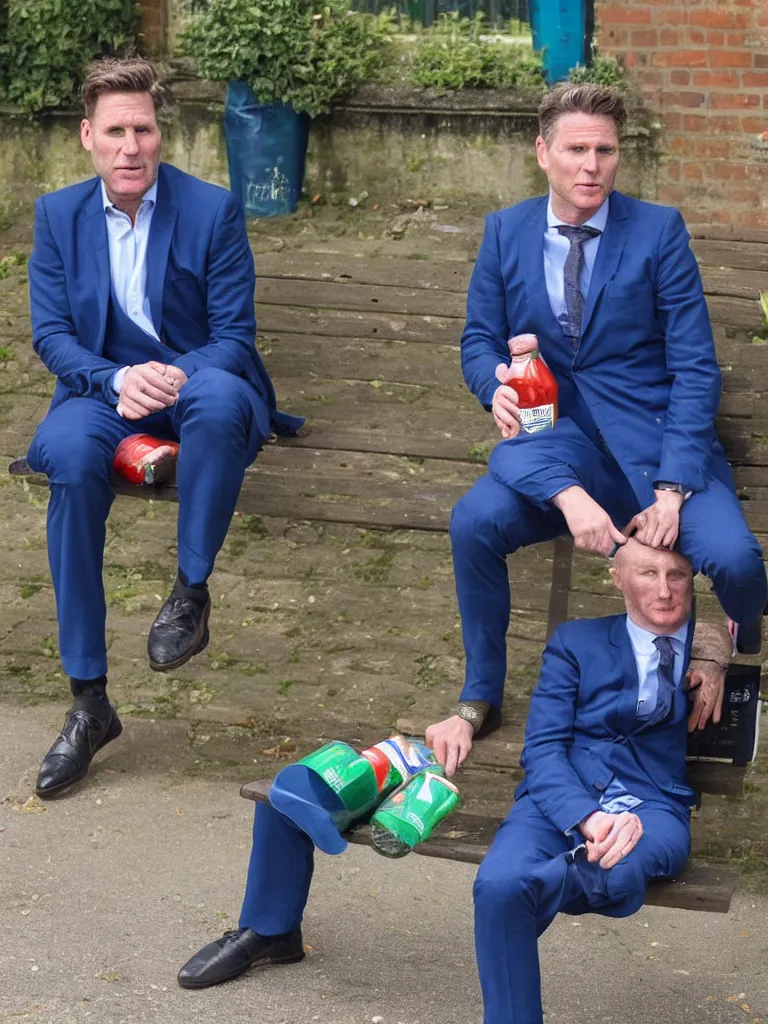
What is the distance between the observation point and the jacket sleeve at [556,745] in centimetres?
383

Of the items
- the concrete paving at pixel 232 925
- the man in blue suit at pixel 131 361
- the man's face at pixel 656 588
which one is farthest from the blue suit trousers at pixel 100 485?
the man's face at pixel 656 588

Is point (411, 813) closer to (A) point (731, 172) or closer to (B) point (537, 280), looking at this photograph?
(B) point (537, 280)

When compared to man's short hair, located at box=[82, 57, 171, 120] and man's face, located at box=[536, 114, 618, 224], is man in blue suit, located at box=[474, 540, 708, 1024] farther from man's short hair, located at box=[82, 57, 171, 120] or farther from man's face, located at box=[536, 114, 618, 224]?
man's short hair, located at box=[82, 57, 171, 120]

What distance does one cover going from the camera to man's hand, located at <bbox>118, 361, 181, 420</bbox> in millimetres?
4938

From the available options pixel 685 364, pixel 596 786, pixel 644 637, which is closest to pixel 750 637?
pixel 644 637

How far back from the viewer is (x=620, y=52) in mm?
8516

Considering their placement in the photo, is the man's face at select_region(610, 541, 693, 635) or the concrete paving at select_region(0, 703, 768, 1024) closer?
the man's face at select_region(610, 541, 693, 635)

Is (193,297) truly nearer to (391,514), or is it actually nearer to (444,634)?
(391,514)

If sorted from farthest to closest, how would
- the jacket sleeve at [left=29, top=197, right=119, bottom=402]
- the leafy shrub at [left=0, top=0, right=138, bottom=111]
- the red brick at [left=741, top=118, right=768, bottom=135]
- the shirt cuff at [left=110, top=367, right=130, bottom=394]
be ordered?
1. the leafy shrub at [left=0, top=0, right=138, bottom=111]
2. the red brick at [left=741, top=118, right=768, bottom=135]
3. the jacket sleeve at [left=29, top=197, right=119, bottom=402]
4. the shirt cuff at [left=110, top=367, right=130, bottom=394]

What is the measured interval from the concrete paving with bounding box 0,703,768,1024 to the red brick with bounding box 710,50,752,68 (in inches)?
194

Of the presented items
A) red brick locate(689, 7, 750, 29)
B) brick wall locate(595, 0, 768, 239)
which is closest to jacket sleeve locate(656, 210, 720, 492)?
brick wall locate(595, 0, 768, 239)

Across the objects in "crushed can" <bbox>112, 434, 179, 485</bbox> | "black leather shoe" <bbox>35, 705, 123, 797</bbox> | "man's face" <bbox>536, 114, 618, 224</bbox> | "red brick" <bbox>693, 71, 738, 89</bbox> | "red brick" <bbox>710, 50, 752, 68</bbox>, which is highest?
"red brick" <bbox>710, 50, 752, 68</bbox>

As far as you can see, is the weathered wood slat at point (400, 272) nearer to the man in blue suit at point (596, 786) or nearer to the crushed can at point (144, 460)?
the crushed can at point (144, 460)

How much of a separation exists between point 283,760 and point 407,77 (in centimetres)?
468
